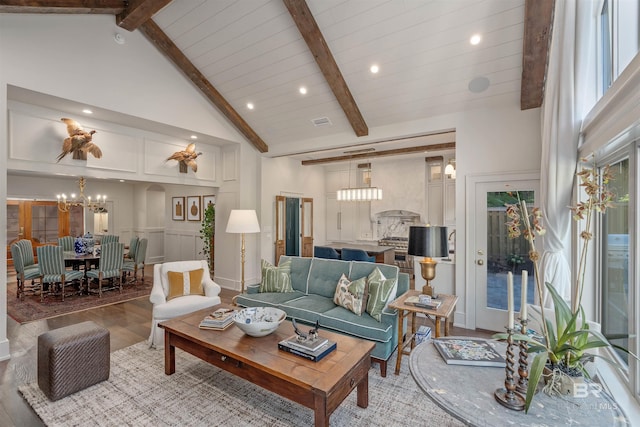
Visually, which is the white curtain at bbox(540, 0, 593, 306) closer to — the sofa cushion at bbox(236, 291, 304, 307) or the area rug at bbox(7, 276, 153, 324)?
the sofa cushion at bbox(236, 291, 304, 307)

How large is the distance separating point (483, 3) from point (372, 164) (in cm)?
563

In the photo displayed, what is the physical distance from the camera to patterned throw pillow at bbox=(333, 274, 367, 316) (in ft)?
10.7

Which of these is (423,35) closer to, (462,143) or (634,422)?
(462,143)

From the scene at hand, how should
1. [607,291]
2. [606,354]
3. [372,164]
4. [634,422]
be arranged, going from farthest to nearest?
1. [372,164]
2. [607,291]
3. [606,354]
4. [634,422]

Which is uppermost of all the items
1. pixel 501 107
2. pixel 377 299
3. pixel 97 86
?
pixel 97 86

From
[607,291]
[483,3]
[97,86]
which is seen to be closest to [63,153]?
[97,86]

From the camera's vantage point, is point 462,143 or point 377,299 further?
point 462,143

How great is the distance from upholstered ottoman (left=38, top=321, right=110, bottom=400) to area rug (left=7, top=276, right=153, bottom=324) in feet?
8.27

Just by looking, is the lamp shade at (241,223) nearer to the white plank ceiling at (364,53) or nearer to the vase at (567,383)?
the white plank ceiling at (364,53)

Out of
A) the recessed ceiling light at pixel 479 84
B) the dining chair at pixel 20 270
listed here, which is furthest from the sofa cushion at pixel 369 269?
the dining chair at pixel 20 270

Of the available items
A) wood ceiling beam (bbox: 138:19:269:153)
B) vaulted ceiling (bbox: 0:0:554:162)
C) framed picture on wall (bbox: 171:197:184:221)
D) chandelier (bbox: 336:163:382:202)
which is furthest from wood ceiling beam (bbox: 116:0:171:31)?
framed picture on wall (bbox: 171:197:184:221)

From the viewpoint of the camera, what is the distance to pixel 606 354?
216 centimetres

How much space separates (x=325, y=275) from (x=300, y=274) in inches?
15.9

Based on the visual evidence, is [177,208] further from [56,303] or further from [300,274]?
[300,274]
